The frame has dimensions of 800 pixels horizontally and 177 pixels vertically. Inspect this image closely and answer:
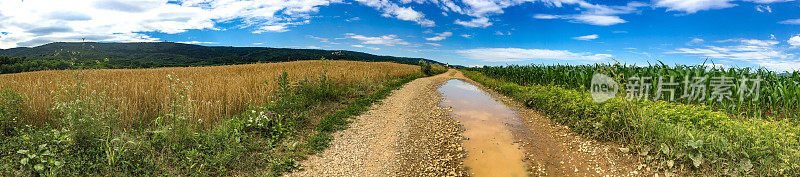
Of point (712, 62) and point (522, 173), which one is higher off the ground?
point (712, 62)

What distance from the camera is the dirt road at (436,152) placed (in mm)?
4160

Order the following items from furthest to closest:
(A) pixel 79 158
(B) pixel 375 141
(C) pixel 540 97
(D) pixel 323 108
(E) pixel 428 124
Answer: (C) pixel 540 97 → (D) pixel 323 108 → (E) pixel 428 124 → (B) pixel 375 141 → (A) pixel 79 158

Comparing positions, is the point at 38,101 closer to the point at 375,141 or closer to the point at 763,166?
the point at 375,141

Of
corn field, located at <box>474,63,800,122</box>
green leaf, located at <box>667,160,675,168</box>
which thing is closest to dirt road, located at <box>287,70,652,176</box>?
green leaf, located at <box>667,160,675,168</box>

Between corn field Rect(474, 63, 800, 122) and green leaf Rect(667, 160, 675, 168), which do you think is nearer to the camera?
green leaf Rect(667, 160, 675, 168)

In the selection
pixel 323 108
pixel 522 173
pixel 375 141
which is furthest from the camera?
pixel 323 108

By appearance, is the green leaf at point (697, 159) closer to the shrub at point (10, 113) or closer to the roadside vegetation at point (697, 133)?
the roadside vegetation at point (697, 133)

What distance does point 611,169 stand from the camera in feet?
13.7

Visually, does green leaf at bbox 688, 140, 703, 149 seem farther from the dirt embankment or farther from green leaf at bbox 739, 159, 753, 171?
the dirt embankment

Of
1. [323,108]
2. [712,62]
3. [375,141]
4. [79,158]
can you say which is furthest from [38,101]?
[712,62]

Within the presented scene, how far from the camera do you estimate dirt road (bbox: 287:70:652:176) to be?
416 centimetres

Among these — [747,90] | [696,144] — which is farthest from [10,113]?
[747,90]

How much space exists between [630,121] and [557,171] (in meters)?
1.91

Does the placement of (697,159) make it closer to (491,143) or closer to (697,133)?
(697,133)
